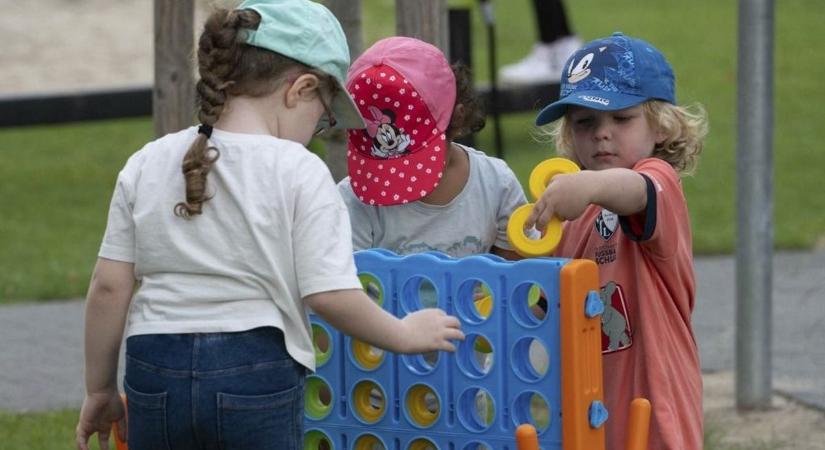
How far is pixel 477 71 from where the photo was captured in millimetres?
13781

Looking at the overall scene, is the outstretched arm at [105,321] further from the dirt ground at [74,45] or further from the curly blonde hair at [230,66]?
the dirt ground at [74,45]

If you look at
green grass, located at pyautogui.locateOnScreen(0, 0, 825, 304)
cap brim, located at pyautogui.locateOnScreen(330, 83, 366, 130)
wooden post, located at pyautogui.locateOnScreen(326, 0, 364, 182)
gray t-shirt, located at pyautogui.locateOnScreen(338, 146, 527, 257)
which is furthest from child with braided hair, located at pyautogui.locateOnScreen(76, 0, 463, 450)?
green grass, located at pyautogui.locateOnScreen(0, 0, 825, 304)

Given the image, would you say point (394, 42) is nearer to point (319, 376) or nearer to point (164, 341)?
point (319, 376)

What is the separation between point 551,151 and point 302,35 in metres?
7.60

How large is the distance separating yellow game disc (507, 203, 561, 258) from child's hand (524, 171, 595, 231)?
29 mm

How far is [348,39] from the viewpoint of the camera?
15.0 feet

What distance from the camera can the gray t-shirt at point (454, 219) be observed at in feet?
10.6

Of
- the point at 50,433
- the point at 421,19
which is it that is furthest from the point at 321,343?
the point at 50,433

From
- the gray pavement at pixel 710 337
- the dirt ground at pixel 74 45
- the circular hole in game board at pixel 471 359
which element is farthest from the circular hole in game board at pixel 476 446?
the dirt ground at pixel 74 45

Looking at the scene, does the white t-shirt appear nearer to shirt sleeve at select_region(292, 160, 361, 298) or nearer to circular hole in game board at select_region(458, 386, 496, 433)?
shirt sleeve at select_region(292, 160, 361, 298)

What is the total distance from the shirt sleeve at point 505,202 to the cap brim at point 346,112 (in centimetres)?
51

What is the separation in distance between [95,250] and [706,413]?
161 inches

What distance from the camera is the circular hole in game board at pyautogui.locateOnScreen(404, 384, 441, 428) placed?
116 inches

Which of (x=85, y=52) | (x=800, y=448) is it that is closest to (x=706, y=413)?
(x=800, y=448)
